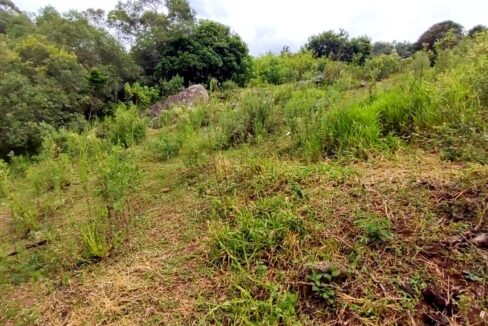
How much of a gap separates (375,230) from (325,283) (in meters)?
0.37

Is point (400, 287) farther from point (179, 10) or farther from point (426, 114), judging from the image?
point (179, 10)

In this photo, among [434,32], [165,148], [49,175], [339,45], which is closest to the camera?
[49,175]

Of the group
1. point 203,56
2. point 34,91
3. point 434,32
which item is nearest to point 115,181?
point 34,91

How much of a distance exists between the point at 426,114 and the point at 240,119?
1.91 meters

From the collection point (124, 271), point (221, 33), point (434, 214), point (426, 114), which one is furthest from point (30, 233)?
point (221, 33)

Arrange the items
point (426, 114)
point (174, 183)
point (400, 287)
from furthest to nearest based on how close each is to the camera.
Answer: point (174, 183) → point (426, 114) → point (400, 287)

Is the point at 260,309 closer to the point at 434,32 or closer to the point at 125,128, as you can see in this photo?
the point at 125,128

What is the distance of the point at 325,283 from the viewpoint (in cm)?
131

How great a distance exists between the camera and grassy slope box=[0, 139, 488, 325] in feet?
4.04

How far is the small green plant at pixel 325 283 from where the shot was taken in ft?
4.15

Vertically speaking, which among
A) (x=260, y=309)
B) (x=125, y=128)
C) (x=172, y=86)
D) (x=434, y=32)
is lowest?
(x=260, y=309)

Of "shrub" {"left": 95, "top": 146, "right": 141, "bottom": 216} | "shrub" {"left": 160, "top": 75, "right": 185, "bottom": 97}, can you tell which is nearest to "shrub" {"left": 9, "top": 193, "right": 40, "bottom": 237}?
"shrub" {"left": 95, "top": 146, "right": 141, "bottom": 216}

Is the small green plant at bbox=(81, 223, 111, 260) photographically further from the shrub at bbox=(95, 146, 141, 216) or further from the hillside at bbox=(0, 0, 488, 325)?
the shrub at bbox=(95, 146, 141, 216)

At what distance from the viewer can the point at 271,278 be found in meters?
1.44
